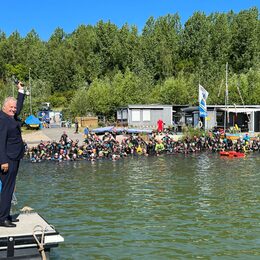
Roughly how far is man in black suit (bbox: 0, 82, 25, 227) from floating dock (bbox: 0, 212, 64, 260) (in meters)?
0.43

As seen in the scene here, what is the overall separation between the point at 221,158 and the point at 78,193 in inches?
672

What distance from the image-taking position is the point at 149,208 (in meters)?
16.8

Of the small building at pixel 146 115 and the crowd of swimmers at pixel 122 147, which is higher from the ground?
the small building at pixel 146 115

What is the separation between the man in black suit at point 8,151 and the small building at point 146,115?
47416 millimetres

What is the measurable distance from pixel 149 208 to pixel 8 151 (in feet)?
29.7

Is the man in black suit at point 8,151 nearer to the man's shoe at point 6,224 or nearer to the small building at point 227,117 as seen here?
the man's shoe at point 6,224

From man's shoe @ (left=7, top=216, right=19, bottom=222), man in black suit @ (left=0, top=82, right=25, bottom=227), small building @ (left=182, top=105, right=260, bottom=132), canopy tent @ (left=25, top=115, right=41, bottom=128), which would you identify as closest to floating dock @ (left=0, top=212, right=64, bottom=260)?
man's shoe @ (left=7, top=216, right=19, bottom=222)

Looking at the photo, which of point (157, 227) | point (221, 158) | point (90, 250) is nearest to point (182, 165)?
point (221, 158)

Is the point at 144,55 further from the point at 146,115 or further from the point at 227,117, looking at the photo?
the point at 227,117

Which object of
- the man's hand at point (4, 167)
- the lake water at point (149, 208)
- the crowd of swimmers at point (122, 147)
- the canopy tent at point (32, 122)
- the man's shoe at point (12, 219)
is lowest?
the lake water at point (149, 208)

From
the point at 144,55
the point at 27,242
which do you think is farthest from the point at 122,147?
the point at 144,55

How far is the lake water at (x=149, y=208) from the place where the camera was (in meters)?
11.8

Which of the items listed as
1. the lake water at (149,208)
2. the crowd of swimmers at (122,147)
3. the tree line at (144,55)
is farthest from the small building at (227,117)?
the lake water at (149,208)

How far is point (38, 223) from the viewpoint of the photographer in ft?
30.0
